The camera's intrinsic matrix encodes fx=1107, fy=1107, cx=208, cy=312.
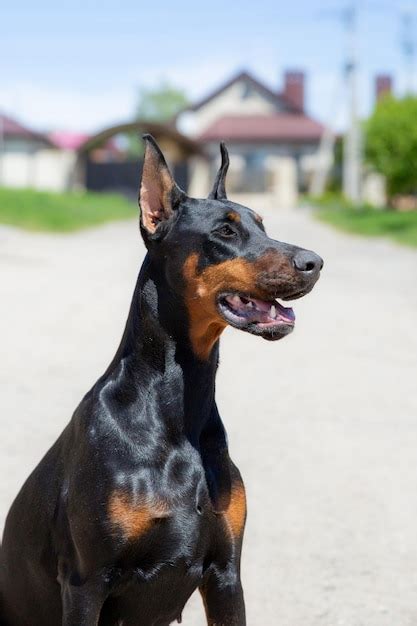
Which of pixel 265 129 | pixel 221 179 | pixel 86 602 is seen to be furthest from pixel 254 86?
pixel 86 602

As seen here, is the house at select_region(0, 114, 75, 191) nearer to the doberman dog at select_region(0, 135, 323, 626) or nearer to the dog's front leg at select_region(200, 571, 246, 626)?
the doberman dog at select_region(0, 135, 323, 626)

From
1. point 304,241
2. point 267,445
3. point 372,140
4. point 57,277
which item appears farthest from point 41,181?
point 267,445

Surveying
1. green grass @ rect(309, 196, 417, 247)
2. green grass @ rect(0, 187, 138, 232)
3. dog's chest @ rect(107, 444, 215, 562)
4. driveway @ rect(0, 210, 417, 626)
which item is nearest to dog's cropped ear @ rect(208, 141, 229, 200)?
dog's chest @ rect(107, 444, 215, 562)

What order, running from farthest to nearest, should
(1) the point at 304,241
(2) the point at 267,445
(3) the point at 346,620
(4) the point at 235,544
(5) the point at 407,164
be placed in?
(5) the point at 407,164 → (1) the point at 304,241 → (2) the point at 267,445 → (3) the point at 346,620 → (4) the point at 235,544

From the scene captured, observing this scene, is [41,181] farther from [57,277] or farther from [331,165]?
[57,277]

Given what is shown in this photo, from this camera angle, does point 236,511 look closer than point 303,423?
Yes

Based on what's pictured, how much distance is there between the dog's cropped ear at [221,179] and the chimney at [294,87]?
240 feet

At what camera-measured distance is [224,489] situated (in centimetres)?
362

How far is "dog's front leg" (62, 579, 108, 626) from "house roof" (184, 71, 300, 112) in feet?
236

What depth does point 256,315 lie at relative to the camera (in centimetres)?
353

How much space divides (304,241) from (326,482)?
763 inches

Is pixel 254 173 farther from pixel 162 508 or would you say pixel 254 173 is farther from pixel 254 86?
pixel 162 508

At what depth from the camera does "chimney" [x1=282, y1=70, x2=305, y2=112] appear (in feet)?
251

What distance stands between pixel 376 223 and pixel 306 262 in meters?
28.1
